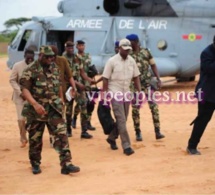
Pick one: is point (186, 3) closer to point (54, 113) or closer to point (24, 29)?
point (24, 29)

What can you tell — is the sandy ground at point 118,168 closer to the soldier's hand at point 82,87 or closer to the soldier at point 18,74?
the soldier at point 18,74

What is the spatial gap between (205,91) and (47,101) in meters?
2.17

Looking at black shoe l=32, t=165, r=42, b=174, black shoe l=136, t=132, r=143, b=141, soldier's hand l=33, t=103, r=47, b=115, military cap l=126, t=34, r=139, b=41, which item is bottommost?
black shoe l=136, t=132, r=143, b=141

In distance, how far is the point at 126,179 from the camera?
20.5ft

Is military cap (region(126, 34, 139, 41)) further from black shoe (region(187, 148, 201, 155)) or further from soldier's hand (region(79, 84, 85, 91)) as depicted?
black shoe (region(187, 148, 201, 155))

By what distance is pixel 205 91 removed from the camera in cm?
716

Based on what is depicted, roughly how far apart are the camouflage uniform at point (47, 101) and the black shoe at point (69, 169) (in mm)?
53

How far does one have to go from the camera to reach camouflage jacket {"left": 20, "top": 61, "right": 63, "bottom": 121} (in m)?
6.36

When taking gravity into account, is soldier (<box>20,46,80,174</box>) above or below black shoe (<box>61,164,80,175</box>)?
above

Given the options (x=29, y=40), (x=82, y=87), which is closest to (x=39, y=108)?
(x=82, y=87)

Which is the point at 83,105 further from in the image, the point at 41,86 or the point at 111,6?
the point at 111,6

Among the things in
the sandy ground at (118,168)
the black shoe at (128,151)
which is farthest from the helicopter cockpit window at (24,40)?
the black shoe at (128,151)

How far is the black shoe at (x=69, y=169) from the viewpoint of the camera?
6.50 meters

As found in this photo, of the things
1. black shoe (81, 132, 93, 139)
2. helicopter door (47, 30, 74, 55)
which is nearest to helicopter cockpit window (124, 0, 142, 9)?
helicopter door (47, 30, 74, 55)
